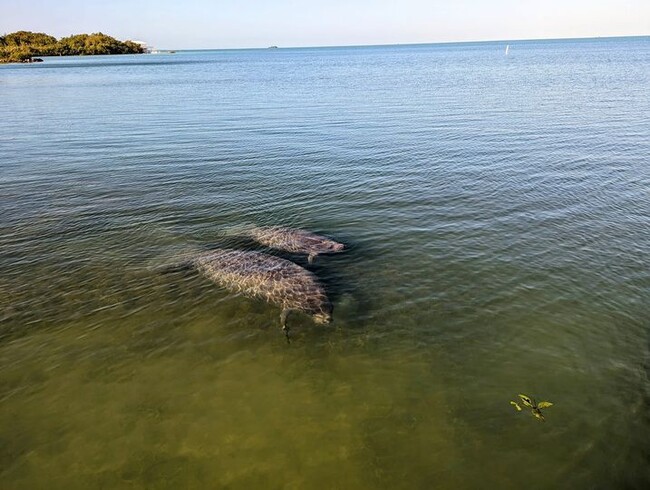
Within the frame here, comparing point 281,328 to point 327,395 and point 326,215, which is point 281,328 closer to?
point 327,395

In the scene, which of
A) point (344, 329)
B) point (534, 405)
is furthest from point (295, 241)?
point (534, 405)

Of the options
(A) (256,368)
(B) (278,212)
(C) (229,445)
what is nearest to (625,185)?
(B) (278,212)

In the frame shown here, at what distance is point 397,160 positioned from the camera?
24.5 meters

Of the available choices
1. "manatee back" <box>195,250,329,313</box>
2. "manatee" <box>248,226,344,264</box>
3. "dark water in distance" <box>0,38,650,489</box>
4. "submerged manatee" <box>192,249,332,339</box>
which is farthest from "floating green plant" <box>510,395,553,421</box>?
"manatee" <box>248,226,344,264</box>

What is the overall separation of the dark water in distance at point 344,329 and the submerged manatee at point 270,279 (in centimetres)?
40

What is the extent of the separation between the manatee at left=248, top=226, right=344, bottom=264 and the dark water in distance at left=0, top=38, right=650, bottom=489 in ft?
2.06

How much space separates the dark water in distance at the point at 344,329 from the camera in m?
7.30

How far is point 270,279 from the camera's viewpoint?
12.2 metres

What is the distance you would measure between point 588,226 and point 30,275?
18197 millimetres

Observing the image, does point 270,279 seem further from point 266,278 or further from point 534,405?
point 534,405

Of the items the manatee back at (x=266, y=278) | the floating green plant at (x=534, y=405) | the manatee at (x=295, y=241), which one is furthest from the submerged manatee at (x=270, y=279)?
the floating green plant at (x=534, y=405)

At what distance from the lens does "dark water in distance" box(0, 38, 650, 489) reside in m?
7.30

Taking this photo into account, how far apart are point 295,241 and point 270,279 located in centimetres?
288

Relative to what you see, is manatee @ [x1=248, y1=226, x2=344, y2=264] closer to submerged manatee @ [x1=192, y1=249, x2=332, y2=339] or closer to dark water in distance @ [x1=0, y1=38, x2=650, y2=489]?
dark water in distance @ [x1=0, y1=38, x2=650, y2=489]
